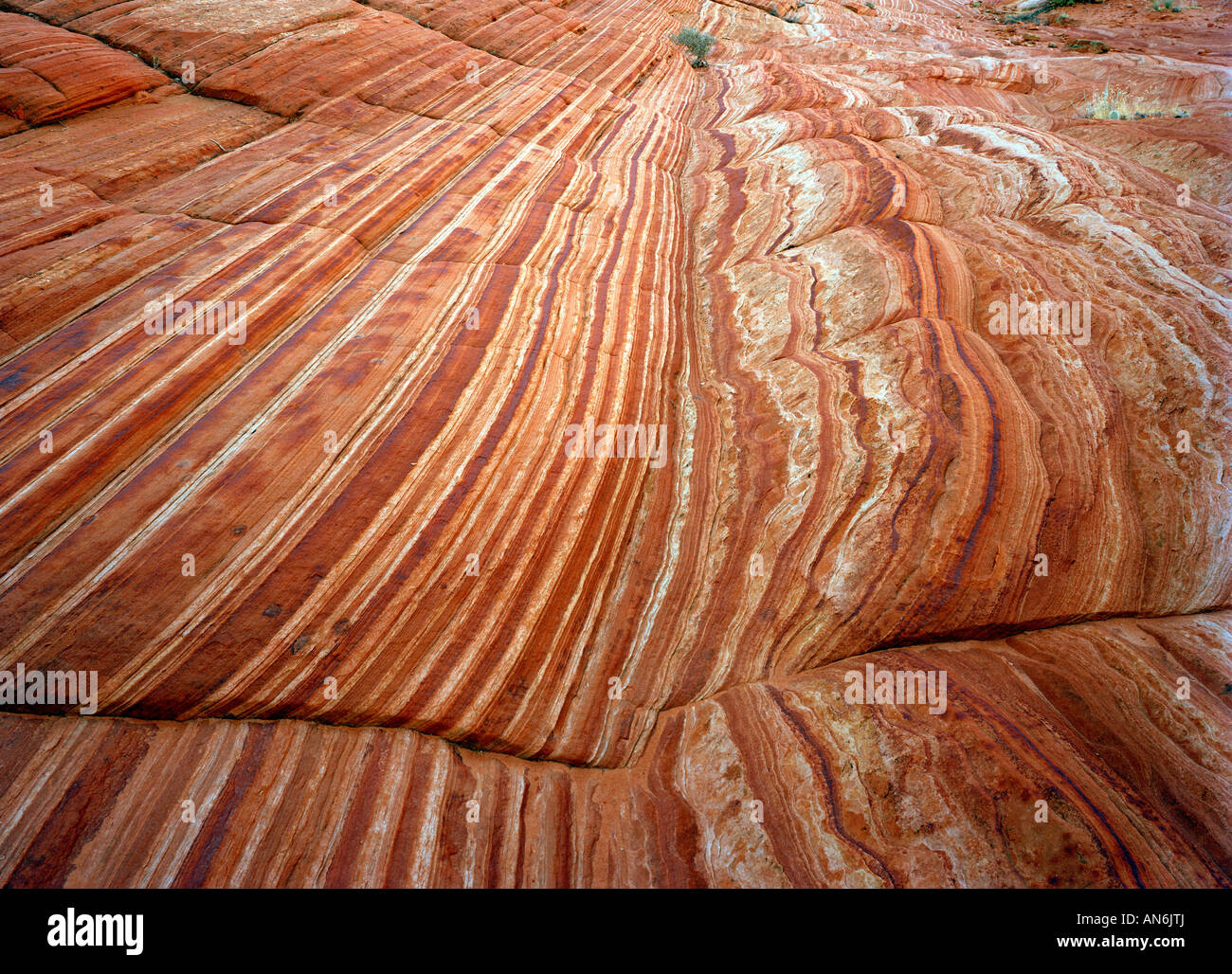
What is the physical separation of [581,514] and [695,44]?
20771 mm

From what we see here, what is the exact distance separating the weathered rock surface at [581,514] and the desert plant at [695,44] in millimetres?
13082

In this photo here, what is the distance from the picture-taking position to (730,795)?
4.03 m

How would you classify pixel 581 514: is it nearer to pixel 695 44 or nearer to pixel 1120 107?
pixel 1120 107

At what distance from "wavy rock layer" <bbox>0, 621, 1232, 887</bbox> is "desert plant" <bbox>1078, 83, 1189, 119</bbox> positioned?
16356mm

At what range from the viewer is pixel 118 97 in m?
9.37

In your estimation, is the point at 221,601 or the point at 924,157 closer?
the point at 221,601

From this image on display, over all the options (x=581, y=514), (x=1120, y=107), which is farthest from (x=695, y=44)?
(x=581, y=514)

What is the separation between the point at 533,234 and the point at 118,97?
707cm

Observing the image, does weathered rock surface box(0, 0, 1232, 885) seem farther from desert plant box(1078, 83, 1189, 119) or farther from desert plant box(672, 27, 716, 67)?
desert plant box(672, 27, 716, 67)

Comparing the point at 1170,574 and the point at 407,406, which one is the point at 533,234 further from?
the point at 1170,574

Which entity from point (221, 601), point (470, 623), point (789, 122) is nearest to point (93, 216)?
point (221, 601)

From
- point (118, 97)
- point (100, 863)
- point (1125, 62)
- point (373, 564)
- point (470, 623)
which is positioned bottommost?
point (100, 863)

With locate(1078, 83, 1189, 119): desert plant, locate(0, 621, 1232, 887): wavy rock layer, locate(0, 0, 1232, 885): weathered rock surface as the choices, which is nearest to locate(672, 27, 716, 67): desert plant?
locate(1078, 83, 1189, 119): desert plant

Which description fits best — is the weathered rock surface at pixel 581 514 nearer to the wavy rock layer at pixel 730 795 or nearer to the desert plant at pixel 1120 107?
the wavy rock layer at pixel 730 795
